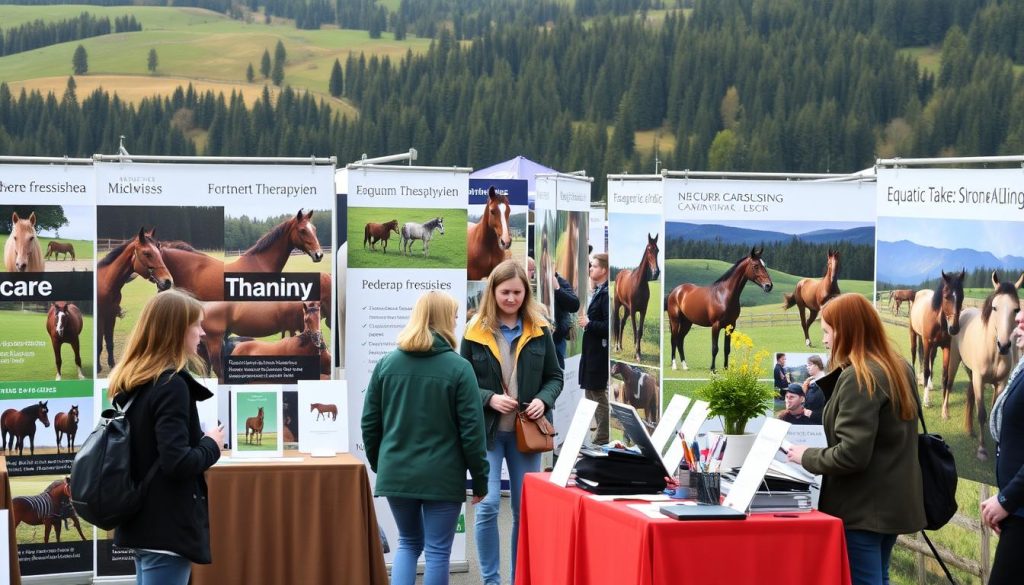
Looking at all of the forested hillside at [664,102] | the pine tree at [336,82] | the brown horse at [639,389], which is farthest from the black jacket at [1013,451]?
the pine tree at [336,82]

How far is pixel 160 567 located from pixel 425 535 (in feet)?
4.78

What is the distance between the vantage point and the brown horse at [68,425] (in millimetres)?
6527

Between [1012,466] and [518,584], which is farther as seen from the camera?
[518,584]

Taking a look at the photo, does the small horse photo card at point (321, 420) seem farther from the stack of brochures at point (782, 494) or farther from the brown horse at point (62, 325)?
the stack of brochures at point (782, 494)

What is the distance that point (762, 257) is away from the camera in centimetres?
707

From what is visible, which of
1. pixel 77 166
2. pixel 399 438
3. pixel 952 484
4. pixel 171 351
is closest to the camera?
pixel 171 351

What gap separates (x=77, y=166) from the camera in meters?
A: 6.44

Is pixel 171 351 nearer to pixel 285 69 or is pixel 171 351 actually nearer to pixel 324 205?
pixel 324 205

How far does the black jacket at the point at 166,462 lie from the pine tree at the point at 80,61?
99.3 meters

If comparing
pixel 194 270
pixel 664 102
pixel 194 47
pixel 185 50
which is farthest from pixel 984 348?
pixel 194 47

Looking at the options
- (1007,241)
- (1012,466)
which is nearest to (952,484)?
(1012,466)

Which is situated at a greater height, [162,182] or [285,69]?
[285,69]

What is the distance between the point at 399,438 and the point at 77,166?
262 cm

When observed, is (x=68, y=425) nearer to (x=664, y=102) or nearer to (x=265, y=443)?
(x=265, y=443)
